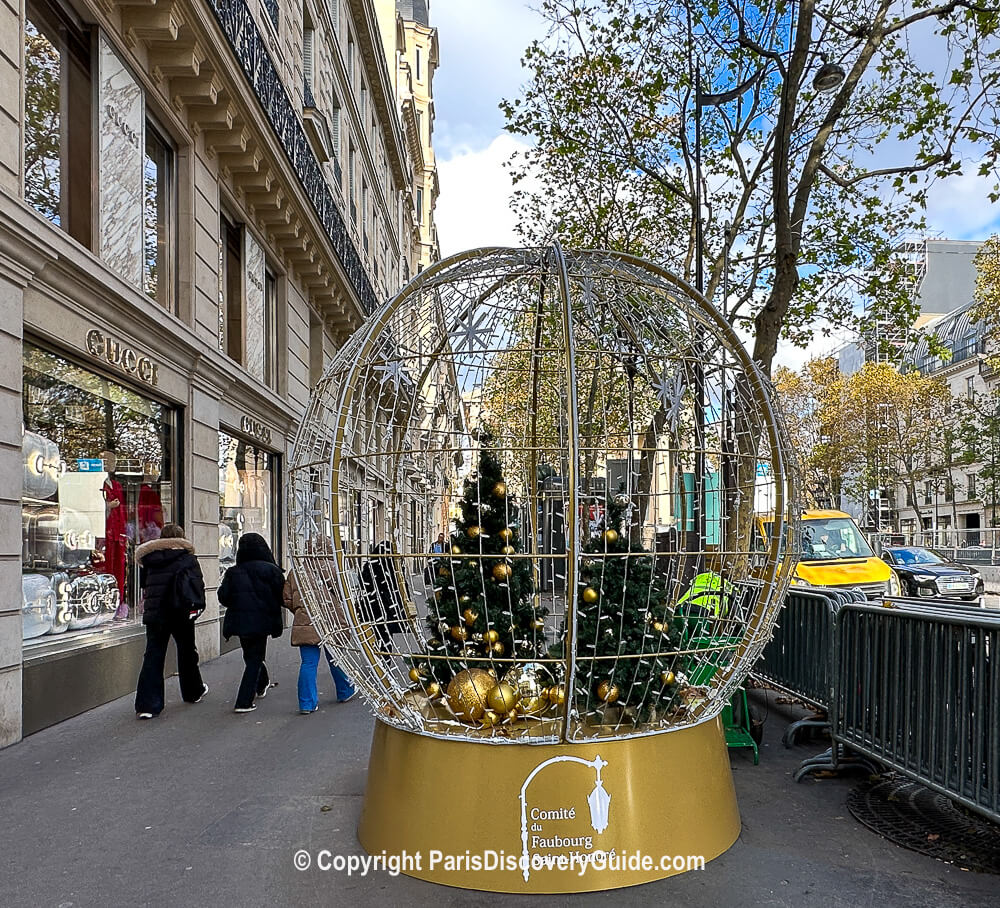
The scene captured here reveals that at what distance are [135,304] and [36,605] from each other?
3.29 meters

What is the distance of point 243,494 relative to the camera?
47.2 ft

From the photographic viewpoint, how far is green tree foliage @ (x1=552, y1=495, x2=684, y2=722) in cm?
473

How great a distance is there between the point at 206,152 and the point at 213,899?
11.0 meters

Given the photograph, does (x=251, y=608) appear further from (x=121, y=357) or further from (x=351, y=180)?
(x=351, y=180)

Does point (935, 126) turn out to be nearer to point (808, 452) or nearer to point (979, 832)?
point (979, 832)

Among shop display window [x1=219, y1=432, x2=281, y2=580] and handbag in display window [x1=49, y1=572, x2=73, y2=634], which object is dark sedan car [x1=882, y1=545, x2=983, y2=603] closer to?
shop display window [x1=219, y1=432, x2=281, y2=580]

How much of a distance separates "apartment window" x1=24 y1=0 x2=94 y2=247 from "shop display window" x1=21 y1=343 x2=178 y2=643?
4.86 ft

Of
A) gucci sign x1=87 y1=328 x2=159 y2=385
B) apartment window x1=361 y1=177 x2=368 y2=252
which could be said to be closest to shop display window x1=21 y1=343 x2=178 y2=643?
gucci sign x1=87 y1=328 x2=159 y2=385

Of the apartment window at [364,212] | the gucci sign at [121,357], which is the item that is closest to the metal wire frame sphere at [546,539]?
the gucci sign at [121,357]

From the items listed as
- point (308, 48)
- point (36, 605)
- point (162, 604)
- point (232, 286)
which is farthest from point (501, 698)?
point (308, 48)

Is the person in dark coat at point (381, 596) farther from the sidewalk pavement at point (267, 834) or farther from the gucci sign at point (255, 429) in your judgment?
the gucci sign at point (255, 429)

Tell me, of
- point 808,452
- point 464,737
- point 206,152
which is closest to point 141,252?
point 206,152

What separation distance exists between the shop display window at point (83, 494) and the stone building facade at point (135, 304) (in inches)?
1.0

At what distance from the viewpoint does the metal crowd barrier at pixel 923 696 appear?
4.26 m
